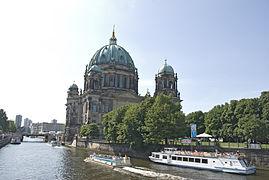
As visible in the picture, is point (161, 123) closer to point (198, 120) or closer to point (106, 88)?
point (198, 120)

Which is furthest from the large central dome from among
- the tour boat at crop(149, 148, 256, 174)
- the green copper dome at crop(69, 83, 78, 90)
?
the tour boat at crop(149, 148, 256, 174)

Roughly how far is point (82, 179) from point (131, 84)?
9023cm

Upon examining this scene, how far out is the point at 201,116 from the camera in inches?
3142

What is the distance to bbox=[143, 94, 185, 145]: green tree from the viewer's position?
5394cm

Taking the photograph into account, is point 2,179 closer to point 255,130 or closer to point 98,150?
point 98,150

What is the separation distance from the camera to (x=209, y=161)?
42.9 m

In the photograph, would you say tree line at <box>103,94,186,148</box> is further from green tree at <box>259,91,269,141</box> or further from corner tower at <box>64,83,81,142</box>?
corner tower at <box>64,83,81,142</box>

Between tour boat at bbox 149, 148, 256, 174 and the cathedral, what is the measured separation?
56448 millimetres

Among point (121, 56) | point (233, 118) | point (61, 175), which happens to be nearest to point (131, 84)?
point (121, 56)

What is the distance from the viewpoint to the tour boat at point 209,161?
129 feet

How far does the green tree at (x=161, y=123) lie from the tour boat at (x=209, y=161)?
4.03 meters

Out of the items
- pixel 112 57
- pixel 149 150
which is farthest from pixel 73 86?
pixel 149 150

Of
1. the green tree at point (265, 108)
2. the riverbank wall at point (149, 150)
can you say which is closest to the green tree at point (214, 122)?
the green tree at point (265, 108)

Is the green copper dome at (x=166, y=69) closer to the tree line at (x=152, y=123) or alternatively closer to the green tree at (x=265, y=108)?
the tree line at (x=152, y=123)
